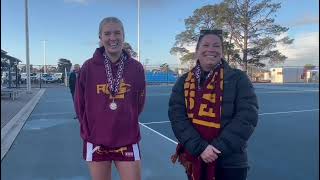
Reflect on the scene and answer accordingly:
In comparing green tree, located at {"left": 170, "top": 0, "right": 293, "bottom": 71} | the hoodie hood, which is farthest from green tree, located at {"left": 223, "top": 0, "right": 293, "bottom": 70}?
the hoodie hood

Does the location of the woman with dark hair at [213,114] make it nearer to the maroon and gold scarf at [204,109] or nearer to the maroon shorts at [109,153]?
the maroon and gold scarf at [204,109]

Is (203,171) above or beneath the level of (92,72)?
beneath

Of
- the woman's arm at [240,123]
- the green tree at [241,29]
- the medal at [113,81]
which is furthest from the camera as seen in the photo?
the green tree at [241,29]

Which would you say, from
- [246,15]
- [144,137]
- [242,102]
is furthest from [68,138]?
[246,15]

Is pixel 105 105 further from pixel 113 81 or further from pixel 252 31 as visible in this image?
pixel 252 31

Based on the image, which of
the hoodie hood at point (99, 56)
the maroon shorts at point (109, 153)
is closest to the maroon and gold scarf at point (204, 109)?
the maroon shorts at point (109, 153)

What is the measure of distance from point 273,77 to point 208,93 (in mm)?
53302

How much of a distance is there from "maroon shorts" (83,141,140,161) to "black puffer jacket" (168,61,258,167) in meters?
0.44

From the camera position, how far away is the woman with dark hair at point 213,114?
2744 mm

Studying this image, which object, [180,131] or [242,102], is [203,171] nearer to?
[180,131]

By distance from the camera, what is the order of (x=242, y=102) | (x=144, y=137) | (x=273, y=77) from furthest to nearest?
(x=273, y=77)
(x=144, y=137)
(x=242, y=102)

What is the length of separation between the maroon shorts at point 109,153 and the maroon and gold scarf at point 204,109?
43 centimetres

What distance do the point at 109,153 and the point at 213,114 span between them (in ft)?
2.86

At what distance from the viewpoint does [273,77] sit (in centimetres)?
5400
